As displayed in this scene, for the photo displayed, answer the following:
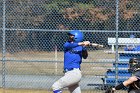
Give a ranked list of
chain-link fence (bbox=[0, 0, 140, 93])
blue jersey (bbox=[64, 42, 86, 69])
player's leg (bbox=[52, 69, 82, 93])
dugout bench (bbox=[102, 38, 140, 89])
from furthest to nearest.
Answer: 1. chain-link fence (bbox=[0, 0, 140, 93])
2. dugout bench (bbox=[102, 38, 140, 89])
3. blue jersey (bbox=[64, 42, 86, 69])
4. player's leg (bbox=[52, 69, 82, 93])

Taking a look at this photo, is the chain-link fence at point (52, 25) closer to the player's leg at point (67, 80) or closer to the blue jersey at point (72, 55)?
the blue jersey at point (72, 55)

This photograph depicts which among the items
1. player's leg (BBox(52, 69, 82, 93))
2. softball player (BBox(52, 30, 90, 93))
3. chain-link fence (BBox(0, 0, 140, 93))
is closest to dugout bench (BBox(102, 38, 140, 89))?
chain-link fence (BBox(0, 0, 140, 93))

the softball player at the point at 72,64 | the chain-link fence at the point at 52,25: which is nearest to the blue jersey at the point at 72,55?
the softball player at the point at 72,64

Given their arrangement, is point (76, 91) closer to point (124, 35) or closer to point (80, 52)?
point (80, 52)

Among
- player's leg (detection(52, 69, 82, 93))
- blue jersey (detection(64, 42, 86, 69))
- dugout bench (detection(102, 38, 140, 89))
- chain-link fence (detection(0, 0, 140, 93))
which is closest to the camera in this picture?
player's leg (detection(52, 69, 82, 93))

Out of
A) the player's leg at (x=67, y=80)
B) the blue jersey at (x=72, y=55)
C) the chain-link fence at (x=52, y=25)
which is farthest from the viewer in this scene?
the chain-link fence at (x=52, y=25)

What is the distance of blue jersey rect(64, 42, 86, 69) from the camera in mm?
11836

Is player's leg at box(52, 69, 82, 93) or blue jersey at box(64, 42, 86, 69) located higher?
blue jersey at box(64, 42, 86, 69)

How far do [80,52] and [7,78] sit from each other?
4467 mm

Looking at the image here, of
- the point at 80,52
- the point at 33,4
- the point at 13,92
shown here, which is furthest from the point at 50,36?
the point at 80,52

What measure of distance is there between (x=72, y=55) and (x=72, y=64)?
0.21 metres

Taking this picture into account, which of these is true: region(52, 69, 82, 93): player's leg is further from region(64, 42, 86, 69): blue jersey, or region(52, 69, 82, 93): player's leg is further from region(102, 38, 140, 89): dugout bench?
region(102, 38, 140, 89): dugout bench

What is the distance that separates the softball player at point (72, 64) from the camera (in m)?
11.7

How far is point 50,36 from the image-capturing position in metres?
16.1
